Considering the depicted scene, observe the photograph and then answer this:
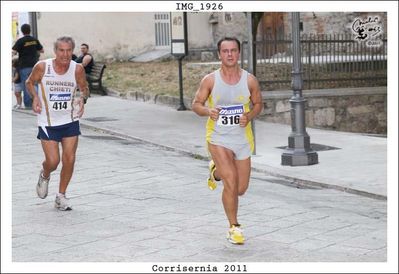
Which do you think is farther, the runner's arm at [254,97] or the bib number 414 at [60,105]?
the bib number 414 at [60,105]

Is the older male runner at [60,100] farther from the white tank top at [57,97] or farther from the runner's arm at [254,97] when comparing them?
the runner's arm at [254,97]

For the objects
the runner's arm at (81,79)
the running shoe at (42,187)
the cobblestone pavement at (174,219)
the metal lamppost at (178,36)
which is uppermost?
the metal lamppost at (178,36)

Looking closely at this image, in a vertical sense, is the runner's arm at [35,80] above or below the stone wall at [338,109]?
above

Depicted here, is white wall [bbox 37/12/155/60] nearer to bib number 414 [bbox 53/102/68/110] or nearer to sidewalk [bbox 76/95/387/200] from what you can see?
sidewalk [bbox 76/95/387/200]

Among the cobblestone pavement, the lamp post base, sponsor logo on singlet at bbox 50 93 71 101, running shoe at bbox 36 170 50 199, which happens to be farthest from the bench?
sponsor logo on singlet at bbox 50 93 71 101

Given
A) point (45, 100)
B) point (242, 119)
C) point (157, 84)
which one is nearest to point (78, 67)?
point (45, 100)

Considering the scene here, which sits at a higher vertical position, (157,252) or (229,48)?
(229,48)

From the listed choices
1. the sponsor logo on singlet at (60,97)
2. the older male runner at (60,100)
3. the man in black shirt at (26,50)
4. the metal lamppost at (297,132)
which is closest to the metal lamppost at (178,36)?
the man in black shirt at (26,50)

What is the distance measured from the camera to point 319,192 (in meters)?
10.1

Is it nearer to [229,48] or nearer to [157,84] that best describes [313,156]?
[229,48]

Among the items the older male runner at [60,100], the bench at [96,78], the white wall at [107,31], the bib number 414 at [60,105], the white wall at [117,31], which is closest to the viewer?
the older male runner at [60,100]

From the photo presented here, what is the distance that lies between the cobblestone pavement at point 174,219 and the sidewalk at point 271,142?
44cm

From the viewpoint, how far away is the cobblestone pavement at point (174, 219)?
688 centimetres

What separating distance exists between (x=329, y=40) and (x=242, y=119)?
11.2m
